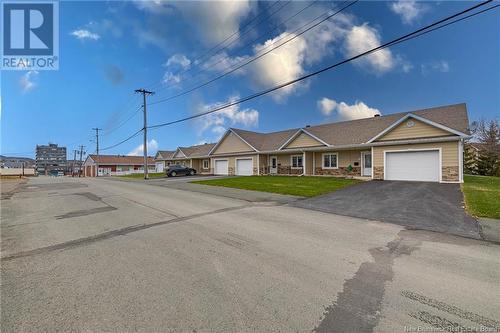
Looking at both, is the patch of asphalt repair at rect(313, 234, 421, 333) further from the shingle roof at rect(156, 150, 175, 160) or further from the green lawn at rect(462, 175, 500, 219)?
the shingle roof at rect(156, 150, 175, 160)

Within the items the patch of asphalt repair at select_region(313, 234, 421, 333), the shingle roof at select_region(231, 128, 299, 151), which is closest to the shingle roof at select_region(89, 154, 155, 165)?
the shingle roof at select_region(231, 128, 299, 151)

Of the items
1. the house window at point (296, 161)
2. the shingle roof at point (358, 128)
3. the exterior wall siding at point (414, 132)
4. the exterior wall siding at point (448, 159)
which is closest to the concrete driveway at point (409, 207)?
the exterior wall siding at point (448, 159)

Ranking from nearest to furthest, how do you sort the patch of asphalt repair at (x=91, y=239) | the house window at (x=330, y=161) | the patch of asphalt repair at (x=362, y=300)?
the patch of asphalt repair at (x=362, y=300)
the patch of asphalt repair at (x=91, y=239)
the house window at (x=330, y=161)

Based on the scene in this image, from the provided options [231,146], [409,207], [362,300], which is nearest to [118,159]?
[231,146]

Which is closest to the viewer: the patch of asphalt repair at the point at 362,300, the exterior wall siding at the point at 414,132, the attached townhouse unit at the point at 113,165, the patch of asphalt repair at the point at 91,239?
the patch of asphalt repair at the point at 362,300

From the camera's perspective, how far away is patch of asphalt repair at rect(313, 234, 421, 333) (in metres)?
2.62

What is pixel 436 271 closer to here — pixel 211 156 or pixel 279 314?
pixel 279 314

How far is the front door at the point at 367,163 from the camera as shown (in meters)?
20.9

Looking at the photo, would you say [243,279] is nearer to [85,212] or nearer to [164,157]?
[85,212]

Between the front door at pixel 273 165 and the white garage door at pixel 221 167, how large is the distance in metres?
6.71

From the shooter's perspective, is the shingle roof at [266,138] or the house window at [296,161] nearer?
the house window at [296,161]

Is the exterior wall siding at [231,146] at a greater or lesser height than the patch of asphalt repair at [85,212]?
greater

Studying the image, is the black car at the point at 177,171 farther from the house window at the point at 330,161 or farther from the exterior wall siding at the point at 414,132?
the exterior wall siding at the point at 414,132

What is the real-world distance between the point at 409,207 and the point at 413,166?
9.89 m
